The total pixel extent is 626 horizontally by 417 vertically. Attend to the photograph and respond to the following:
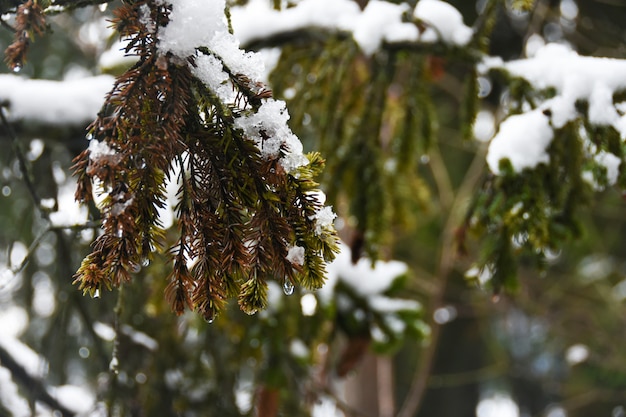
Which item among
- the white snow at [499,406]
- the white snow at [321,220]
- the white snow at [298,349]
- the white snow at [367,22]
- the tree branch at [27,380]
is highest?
the white snow at [321,220]

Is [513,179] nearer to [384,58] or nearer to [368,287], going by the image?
[384,58]

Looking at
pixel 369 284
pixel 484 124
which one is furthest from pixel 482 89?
pixel 484 124

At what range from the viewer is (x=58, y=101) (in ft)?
6.21

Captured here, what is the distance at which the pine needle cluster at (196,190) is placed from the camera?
2.64 ft

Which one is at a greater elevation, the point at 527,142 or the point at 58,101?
the point at 58,101

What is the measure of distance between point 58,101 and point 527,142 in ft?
5.08

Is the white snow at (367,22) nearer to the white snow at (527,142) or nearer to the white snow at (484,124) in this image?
the white snow at (527,142)

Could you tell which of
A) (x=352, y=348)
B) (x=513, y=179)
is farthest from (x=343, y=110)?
(x=352, y=348)

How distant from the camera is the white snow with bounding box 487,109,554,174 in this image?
5.08 ft

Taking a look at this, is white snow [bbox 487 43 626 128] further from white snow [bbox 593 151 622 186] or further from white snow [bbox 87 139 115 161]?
white snow [bbox 87 139 115 161]

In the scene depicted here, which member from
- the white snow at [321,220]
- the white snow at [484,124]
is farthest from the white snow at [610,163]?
the white snow at [484,124]

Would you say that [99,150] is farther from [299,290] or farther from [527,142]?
[299,290]

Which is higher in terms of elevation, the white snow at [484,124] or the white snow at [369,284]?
the white snow at [369,284]

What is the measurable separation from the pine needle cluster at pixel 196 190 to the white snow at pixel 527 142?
2.91 feet
